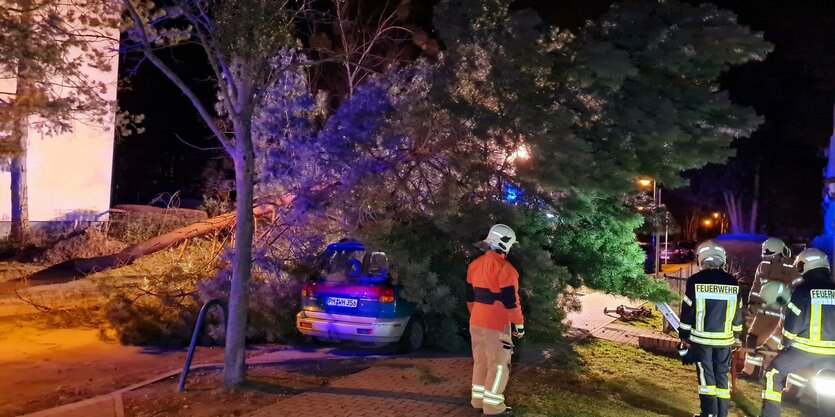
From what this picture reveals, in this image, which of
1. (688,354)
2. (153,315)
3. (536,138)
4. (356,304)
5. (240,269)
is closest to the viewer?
(688,354)

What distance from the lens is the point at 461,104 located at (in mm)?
7082

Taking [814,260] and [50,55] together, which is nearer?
[814,260]

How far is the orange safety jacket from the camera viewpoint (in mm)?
5426

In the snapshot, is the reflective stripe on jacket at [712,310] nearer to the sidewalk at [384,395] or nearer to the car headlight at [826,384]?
the car headlight at [826,384]

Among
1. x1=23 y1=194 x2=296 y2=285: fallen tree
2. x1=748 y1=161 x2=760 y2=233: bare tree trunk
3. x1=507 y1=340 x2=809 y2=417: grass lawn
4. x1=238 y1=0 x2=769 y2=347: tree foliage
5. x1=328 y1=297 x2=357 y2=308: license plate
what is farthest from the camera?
x1=748 y1=161 x2=760 y2=233: bare tree trunk

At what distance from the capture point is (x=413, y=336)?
338 inches

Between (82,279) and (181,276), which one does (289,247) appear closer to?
(181,276)

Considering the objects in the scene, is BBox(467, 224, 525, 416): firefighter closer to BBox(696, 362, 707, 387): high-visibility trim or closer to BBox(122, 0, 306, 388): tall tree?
BBox(696, 362, 707, 387): high-visibility trim

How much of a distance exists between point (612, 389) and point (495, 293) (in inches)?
96.5

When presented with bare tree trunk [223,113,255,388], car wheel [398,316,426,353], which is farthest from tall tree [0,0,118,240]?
car wheel [398,316,426,353]

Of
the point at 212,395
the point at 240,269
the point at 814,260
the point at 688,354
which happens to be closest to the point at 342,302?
the point at 240,269

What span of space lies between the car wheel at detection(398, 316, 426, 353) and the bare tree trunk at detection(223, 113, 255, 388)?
256cm

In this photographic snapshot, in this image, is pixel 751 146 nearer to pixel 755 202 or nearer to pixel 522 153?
pixel 755 202

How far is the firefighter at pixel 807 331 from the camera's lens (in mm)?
5582
